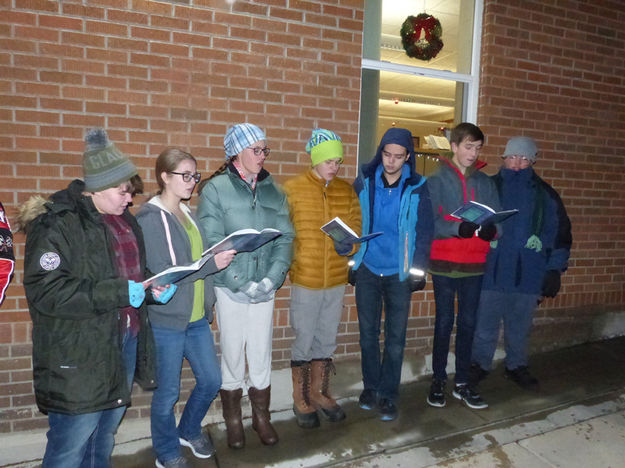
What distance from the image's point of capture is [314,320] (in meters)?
3.39

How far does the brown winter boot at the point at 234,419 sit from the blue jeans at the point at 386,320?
3.60 feet

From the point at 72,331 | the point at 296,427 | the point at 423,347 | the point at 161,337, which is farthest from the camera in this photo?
the point at 423,347

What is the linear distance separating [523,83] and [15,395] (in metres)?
5.33

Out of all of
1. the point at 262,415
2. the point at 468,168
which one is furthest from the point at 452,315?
the point at 262,415

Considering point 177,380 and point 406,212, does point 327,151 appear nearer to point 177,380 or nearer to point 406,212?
Result: point 406,212

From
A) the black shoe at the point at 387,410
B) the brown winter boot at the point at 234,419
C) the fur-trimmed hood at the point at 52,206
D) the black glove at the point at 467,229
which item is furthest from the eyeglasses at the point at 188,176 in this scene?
the black shoe at the point at 387,410

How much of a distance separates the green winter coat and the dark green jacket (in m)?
0.84

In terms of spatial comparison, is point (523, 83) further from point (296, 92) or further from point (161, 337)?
point (161, 337)

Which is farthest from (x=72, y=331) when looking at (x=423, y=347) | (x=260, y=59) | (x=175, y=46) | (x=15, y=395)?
(x=423, y=347)

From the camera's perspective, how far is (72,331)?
2.09m

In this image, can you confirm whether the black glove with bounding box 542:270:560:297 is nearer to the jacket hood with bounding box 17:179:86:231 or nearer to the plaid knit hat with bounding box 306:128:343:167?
the plaid knit hat with bounding box 306:128:343:167

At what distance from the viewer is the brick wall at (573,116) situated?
4.52 metres

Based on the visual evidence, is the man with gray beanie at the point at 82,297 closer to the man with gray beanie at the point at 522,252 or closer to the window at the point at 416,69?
the window at the point at 416,69

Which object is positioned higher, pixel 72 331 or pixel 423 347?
pixel 72 331
